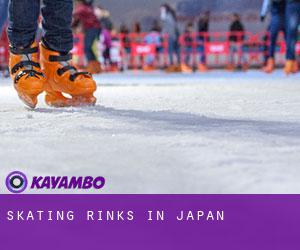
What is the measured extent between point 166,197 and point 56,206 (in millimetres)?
167

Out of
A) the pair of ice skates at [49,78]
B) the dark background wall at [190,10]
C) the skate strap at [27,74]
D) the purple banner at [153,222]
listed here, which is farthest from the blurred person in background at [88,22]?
the dark background wall at [190,10]

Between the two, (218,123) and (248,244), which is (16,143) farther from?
(248,244)

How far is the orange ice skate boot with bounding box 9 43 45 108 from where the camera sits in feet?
7.62

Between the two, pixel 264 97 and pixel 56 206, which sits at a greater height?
pixel 56 206

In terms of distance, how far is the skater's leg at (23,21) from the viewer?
7.98 ft

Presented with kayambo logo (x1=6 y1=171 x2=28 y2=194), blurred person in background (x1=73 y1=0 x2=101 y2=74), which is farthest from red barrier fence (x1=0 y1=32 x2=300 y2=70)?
kayambo logo (x1=6 y1=171 x2=28 y2=194)

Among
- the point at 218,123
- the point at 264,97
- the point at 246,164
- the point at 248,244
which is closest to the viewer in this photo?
the point at 248,244

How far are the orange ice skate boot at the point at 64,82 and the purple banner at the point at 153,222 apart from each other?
1.46 meters

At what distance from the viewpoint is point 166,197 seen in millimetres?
1014

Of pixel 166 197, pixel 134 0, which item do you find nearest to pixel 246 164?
pixel 166 197

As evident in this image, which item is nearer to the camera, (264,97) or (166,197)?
(166,197)

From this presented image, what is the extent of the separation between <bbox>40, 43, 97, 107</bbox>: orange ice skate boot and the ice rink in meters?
0.16

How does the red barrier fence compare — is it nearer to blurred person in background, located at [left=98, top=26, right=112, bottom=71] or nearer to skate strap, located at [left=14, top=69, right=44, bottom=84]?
blurred person in background, located at [left=98, top=26, right=112, bottom=71]

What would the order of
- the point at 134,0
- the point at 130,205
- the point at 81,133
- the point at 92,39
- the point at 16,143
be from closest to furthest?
the point at 130,205
the point at 16,143
the point at 81,133
the point at 92,39
the point at 134,0
